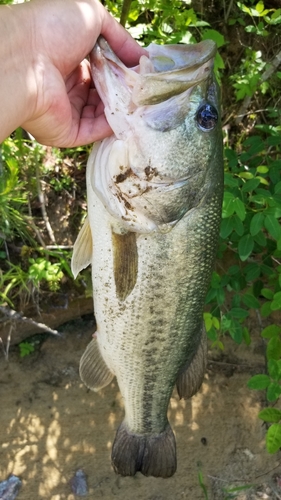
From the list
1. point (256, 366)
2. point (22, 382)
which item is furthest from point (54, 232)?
point (256, 366)

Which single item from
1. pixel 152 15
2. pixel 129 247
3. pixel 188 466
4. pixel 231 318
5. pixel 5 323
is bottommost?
pixel 188 466

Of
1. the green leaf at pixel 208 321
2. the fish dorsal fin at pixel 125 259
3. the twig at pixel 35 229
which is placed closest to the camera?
the fish dorsal fin at pixel 125 259

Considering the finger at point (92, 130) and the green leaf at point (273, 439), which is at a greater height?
the finger at point (92, 130)

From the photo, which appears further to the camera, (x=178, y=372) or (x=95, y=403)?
(x=95, y=403)

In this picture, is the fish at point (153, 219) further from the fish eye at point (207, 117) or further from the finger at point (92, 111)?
the finger at point (92, 111)

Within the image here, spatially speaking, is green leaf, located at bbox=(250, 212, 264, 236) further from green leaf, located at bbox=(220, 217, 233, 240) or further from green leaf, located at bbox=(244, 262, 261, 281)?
green leaf, located at bbox=(244, 262, 261, 281)

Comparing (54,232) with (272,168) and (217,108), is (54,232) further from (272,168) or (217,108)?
(217,108)

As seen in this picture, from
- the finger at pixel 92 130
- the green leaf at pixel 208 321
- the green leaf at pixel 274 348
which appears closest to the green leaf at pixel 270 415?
the green leaf at pixel 274 348
